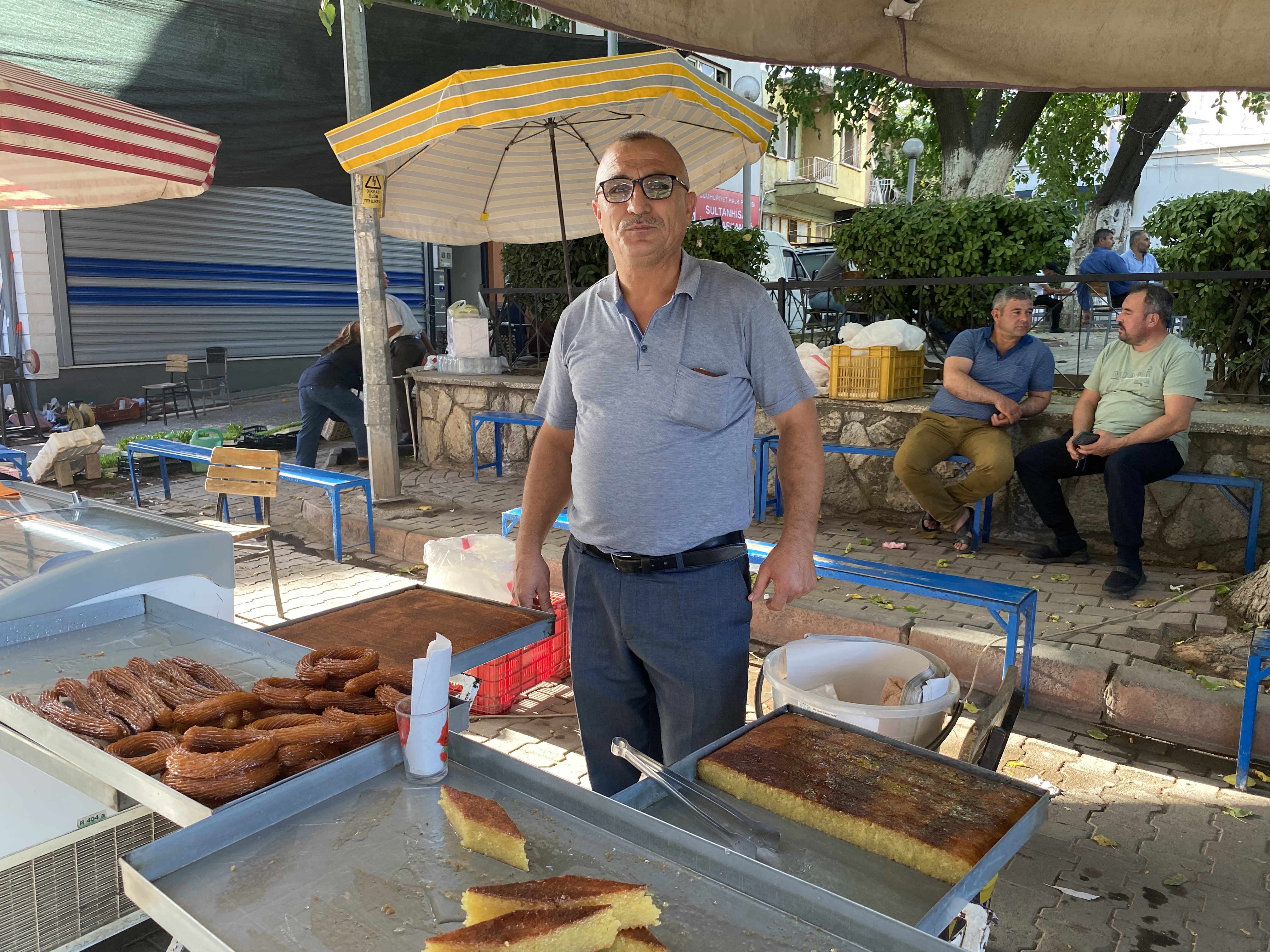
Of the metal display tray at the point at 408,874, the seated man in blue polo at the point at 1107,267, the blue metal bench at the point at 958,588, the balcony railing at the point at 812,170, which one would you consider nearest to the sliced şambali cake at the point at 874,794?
the metal display tray at the point at 408,874

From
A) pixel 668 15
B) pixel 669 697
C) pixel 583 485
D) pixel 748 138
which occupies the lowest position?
pixel 669 697

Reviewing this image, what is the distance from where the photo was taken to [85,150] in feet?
14.5

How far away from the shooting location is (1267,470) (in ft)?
19.3

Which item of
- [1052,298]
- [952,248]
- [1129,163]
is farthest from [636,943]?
[1129,163]

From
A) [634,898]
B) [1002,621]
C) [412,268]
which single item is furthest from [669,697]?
[412,268]

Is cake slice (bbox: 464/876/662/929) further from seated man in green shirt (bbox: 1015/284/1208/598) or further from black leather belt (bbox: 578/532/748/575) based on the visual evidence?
seated man in green shirt (bbox: 1015/284/1208/598)

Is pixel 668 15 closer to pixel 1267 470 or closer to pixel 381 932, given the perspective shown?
pixel 381 932

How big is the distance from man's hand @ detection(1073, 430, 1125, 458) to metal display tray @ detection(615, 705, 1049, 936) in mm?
4500

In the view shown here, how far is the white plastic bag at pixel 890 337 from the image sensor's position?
7152 mm

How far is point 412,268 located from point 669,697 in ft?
62.8

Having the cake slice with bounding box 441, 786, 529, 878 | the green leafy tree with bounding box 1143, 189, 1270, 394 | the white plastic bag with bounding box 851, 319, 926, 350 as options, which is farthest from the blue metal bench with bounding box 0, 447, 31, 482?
the green leafy tree with bounding box 1143, 189, 1270, 394

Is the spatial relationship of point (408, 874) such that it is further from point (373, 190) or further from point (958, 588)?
point (373, 190)

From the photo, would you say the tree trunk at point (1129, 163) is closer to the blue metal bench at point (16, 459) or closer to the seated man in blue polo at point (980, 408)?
the seated man in blue polo at point (980, 408)

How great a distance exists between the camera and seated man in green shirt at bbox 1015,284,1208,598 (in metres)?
5.43
